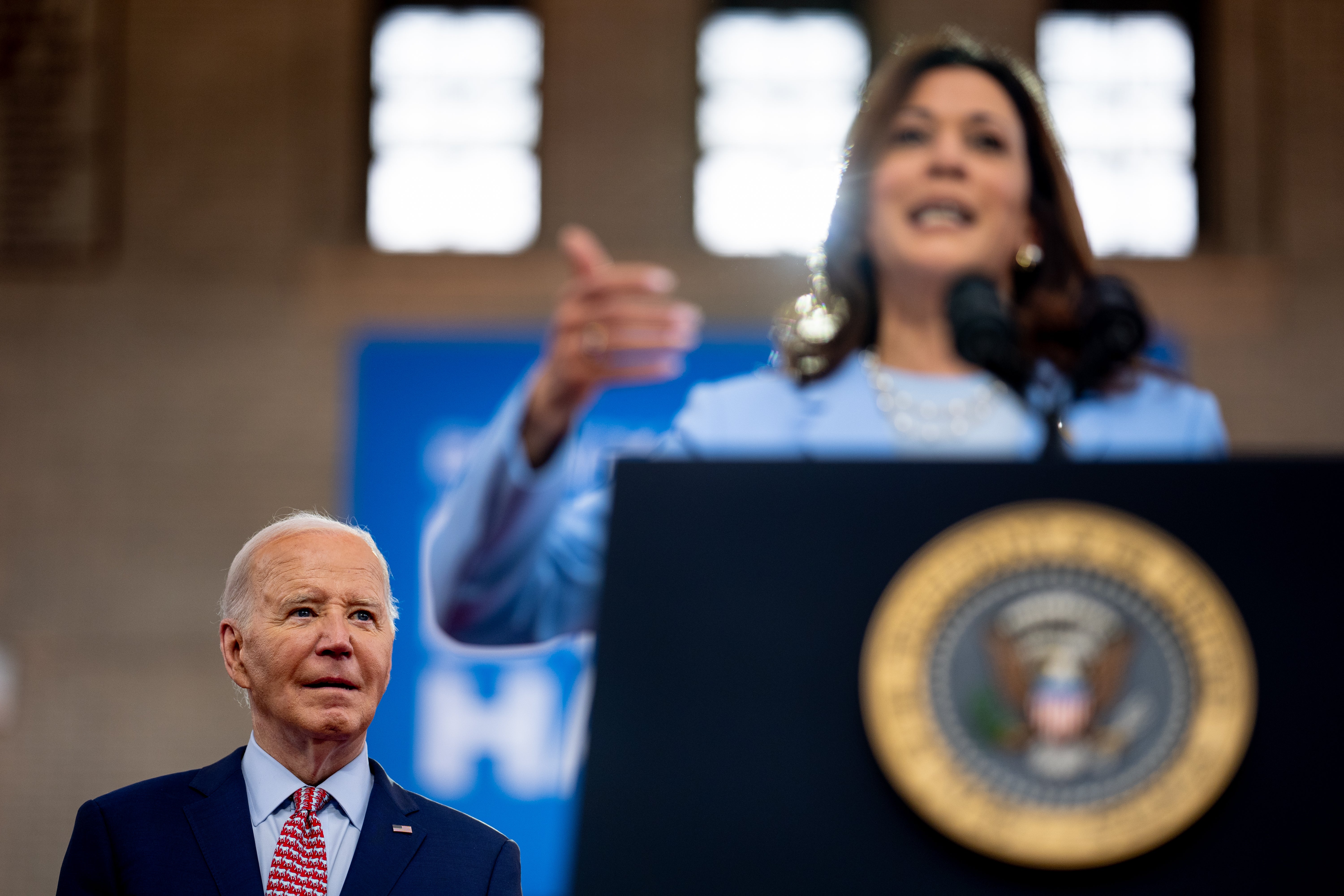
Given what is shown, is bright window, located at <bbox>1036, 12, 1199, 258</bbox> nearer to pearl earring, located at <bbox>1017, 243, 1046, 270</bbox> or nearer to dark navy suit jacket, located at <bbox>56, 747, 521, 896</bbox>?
pearl earring, located at <bbox>1017, 243, 1046, 270</bbox>

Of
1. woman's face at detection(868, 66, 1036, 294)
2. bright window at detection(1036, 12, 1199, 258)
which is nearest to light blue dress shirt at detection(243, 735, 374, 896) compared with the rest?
woman's face at detection(868, 66, 1036, 294)

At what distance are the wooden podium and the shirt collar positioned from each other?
0.39 metres

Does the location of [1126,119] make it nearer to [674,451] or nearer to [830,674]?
[674,451]

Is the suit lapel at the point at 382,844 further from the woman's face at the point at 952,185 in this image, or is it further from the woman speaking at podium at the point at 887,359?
the woman's face at the point at 952,185

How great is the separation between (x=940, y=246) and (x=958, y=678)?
2.26ft

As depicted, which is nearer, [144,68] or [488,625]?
[488,625]

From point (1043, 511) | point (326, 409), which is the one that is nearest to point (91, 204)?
point (326, 409)

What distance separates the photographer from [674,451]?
1.53 meters

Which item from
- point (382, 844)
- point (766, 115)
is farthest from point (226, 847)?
point (766, 115)

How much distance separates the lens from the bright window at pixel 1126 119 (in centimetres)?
657

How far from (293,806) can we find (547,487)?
35 centimetres

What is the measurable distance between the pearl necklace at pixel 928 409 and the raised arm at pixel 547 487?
25 cm

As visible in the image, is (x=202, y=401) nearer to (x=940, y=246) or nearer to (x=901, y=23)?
(x=901, y=23)

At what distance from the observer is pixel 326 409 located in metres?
6.55
